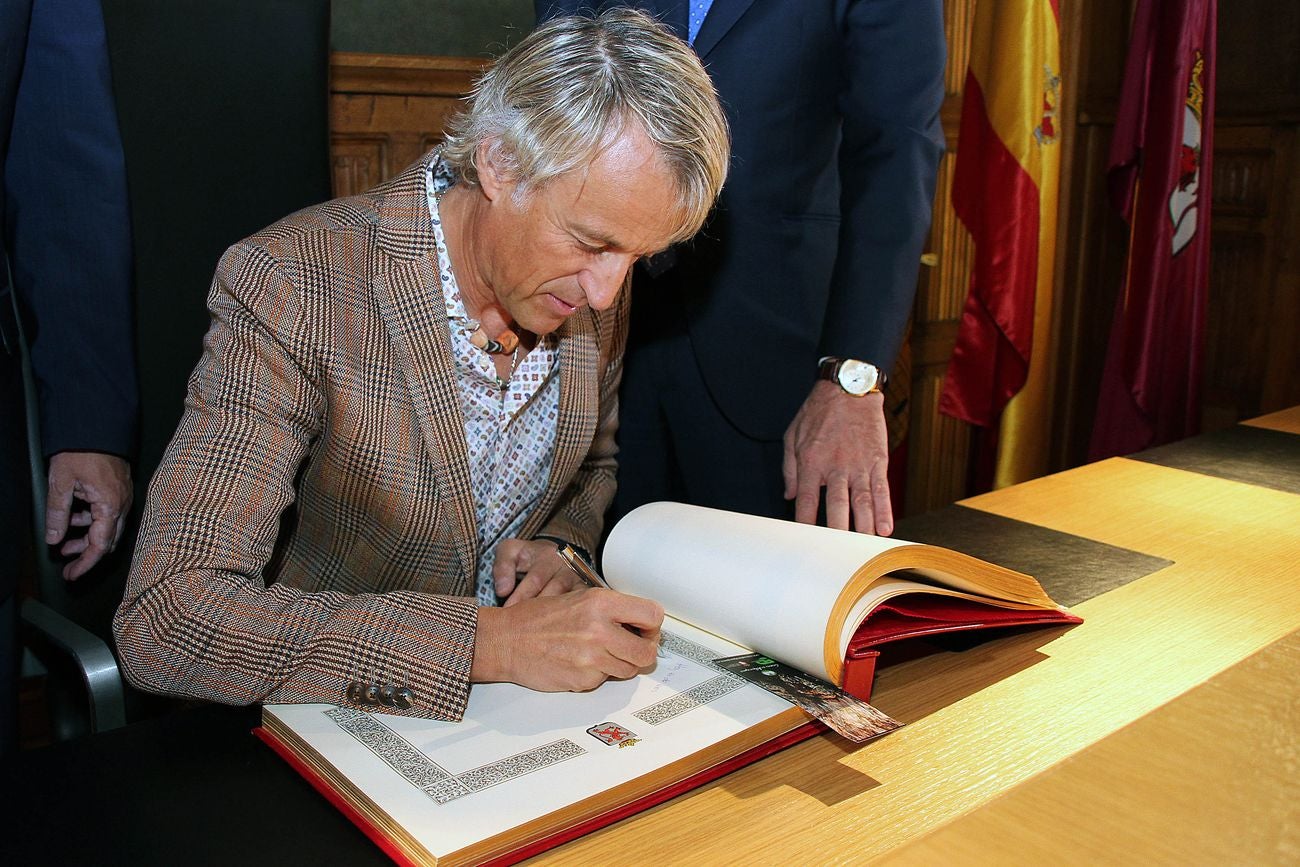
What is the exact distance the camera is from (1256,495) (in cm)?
174

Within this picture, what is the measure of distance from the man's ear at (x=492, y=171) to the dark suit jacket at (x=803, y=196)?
0.61 meters

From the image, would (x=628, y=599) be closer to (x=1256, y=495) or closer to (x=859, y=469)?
(x=859, y=469)

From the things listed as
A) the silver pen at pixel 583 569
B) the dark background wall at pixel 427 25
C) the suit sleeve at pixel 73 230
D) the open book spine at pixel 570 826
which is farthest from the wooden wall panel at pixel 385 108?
the open book spine at pixel 570 826

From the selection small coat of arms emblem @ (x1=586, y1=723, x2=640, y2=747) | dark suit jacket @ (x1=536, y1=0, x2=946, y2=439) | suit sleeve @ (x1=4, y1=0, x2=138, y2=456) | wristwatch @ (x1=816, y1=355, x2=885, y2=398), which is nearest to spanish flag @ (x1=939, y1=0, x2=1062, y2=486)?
dark suit jacket @ (x1=536, y1=0, x2=946, y2=439)

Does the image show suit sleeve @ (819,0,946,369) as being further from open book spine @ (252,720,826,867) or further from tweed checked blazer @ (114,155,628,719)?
open book spine @ (252,720,826,867)

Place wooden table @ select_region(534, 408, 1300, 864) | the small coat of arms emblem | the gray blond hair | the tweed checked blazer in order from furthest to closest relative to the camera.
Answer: the gray blond hair, the tweed checked blazer, the small coat of arms emblem, wooden table @ select_region(534, 408, 1300, 864)

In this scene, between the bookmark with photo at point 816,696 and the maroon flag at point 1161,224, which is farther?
the maroon flag at point 1161,224

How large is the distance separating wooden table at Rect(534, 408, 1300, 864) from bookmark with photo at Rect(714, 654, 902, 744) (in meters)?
0.02

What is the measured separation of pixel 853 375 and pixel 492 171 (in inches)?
26.0

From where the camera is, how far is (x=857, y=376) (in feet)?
5.62

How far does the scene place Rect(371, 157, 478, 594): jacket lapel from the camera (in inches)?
53.3

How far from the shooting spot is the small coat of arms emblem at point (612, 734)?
93 cm

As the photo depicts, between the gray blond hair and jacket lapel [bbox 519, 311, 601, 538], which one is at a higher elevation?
the gray blond hair

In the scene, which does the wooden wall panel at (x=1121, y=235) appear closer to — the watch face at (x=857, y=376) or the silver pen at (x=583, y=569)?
the watch face at (x=857, y=376)
